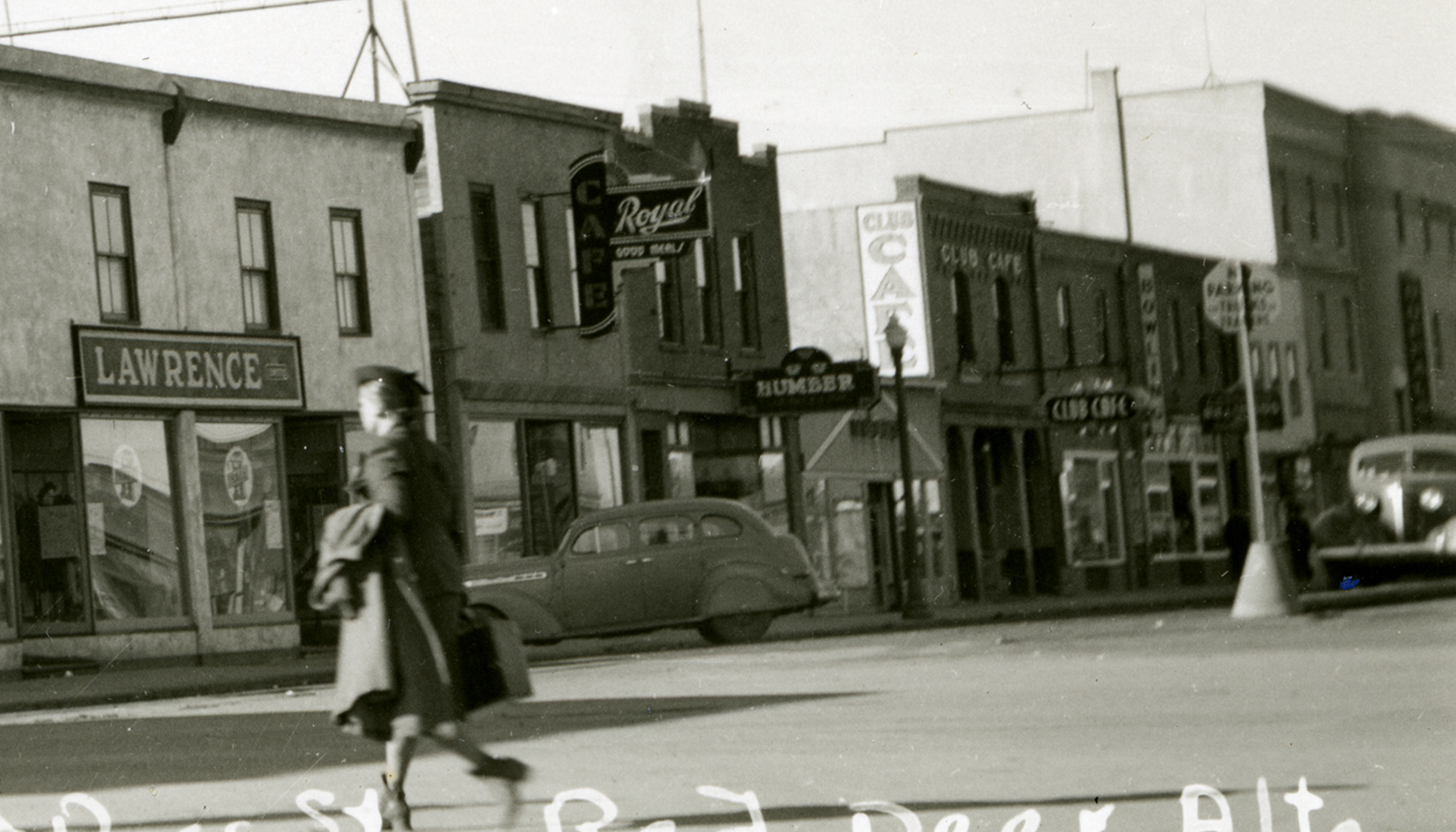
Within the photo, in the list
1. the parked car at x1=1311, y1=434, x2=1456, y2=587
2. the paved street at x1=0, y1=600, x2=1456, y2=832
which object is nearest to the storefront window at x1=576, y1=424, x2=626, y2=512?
the parked car at x1=1311, y1=434, x2=1456, y2=587

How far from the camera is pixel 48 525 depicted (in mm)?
28047

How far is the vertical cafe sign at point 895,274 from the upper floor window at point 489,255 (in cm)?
1148

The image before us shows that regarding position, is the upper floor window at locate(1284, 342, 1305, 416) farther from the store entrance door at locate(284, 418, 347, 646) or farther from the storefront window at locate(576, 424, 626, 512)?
the store entrance door at locate(284, 418, 347, 646)

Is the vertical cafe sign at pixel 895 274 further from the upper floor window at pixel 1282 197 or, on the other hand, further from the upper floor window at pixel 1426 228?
the upper floor window at pixel 1282 197

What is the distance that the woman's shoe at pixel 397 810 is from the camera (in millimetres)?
9484

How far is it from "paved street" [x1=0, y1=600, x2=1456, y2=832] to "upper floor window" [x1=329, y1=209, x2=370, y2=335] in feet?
38.3

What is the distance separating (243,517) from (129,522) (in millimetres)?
2162

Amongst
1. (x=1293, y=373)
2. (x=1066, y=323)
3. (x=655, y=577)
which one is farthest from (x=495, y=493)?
(x=1293, y=373)

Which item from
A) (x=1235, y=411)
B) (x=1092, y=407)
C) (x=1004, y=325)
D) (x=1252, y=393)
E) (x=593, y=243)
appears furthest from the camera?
(x=1235, y=411)

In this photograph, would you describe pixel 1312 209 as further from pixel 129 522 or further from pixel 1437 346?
pixel 129 522

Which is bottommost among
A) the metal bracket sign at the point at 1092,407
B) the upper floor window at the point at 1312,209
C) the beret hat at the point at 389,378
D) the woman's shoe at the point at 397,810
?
the woman's shoe at the point at 397,810

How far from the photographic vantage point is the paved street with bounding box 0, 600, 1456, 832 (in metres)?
10.1

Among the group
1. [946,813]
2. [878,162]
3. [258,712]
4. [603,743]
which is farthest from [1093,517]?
[946,813]

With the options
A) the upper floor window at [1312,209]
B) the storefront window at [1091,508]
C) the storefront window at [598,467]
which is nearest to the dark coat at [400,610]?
the storefront window at [598,467]
